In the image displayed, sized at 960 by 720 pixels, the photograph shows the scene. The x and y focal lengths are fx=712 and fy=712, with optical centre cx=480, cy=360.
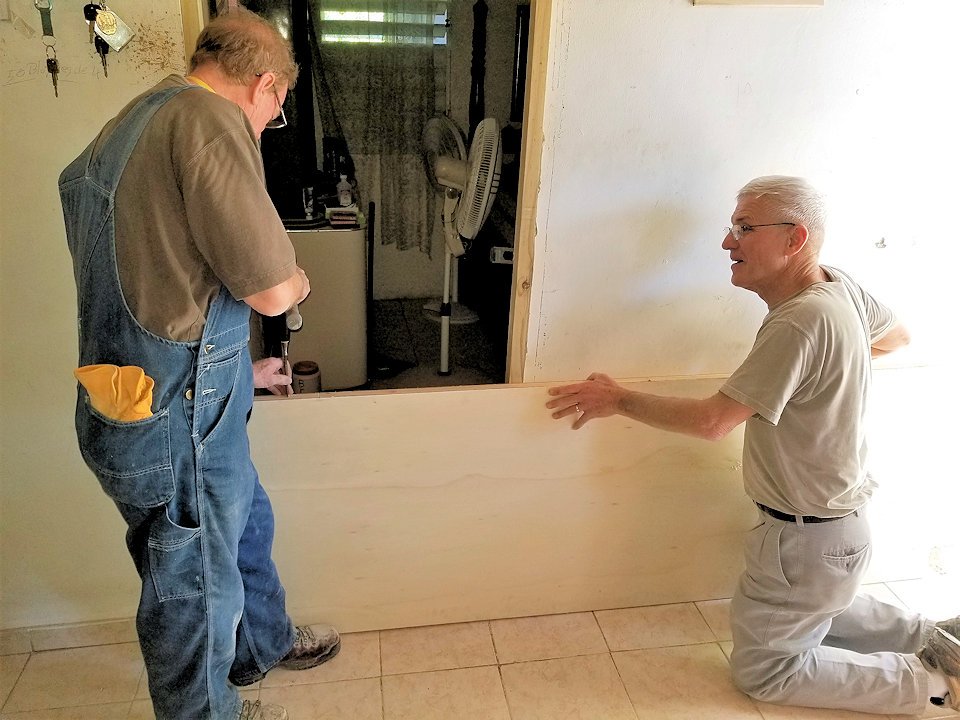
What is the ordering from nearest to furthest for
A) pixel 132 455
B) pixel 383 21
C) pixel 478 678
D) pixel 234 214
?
1. pixel 234 214
2. pixel 132 455
3. pixel 478 678
4. pixel 383 21

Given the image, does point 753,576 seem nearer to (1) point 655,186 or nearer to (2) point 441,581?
(2) point 441,581

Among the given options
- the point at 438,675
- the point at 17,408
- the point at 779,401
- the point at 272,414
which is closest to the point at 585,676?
the point at 438,675

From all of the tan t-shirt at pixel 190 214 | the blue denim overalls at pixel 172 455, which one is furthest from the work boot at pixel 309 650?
the tan t-shirt at pixel 190 214

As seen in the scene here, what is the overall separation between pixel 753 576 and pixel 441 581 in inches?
32.2

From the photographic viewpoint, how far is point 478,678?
6.09 ft

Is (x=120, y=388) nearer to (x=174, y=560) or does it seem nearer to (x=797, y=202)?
(x=174, y=560)

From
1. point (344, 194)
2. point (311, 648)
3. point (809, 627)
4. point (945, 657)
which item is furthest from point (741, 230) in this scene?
point (344, 194)

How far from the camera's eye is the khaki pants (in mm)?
1694

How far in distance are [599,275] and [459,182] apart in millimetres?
958

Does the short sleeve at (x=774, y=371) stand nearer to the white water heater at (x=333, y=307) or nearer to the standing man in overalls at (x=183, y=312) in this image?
the standing man in overalls at (x=183, y=312)

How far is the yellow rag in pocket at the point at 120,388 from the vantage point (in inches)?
48.2

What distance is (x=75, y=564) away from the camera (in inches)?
72.1

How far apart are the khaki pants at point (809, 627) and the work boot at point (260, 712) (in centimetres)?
115

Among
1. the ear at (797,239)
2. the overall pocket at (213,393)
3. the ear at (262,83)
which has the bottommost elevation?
the overall pocket at (213,393)
